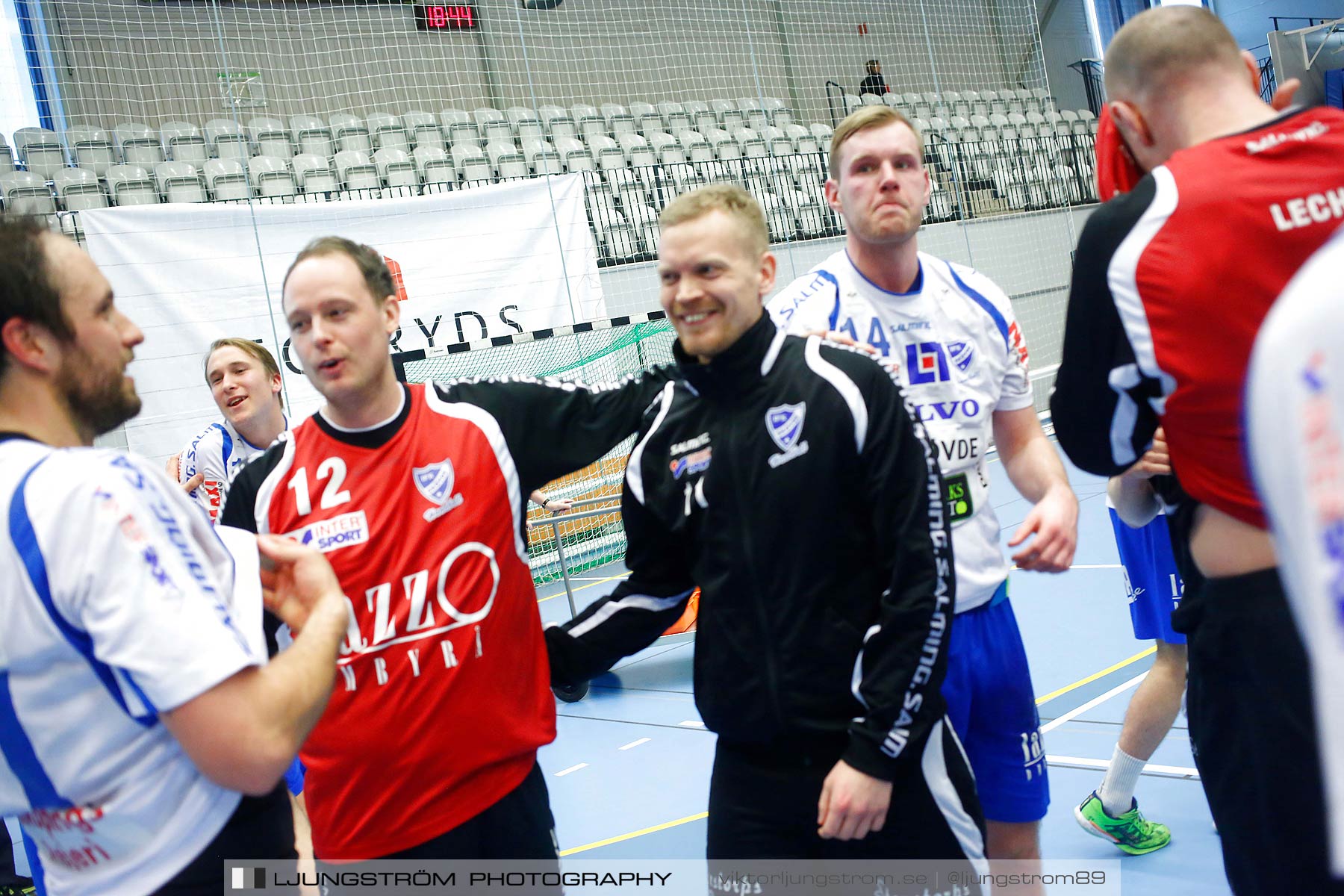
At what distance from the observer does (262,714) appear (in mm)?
1325

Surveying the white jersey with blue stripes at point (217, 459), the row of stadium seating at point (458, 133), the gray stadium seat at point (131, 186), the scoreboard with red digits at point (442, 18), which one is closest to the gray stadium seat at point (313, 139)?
the row of stadium seating at point (458, 133)

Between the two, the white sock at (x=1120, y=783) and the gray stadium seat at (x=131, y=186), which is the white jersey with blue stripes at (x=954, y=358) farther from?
the gray stadium seat at (x=131, y=186)

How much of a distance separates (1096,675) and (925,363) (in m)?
3.00

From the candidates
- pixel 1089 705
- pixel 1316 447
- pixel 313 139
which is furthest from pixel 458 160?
pixel 1316 447

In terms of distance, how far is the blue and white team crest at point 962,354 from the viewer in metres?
2.39

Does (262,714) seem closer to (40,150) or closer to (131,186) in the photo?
(131,186)

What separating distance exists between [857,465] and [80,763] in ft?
4.30

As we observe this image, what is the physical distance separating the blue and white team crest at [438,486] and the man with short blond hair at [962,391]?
928 mm

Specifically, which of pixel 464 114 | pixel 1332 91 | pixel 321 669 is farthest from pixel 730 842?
pixel 1332 91

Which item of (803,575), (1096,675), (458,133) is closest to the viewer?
(803,575)

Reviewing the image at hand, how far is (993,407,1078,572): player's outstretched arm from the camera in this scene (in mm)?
1923

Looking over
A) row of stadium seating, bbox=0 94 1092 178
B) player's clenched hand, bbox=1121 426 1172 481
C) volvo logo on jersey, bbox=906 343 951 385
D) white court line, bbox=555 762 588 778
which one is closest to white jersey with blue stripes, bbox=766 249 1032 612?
volvo logo on jersey, bbox=906 343 951 385

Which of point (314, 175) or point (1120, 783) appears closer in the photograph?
point (1120, 783)

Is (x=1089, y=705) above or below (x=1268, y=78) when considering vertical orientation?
below
